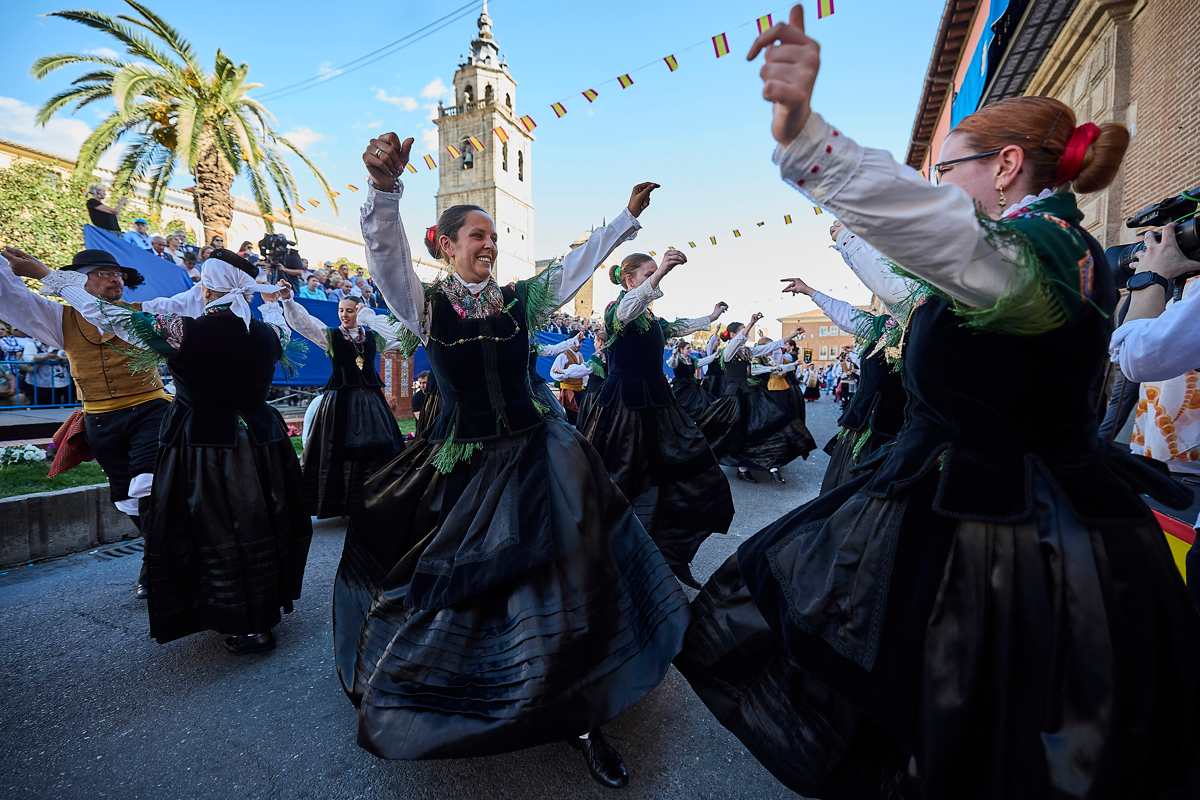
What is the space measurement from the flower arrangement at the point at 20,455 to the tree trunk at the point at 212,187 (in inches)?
334

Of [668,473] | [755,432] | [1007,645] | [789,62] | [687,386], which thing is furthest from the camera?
[687,386]

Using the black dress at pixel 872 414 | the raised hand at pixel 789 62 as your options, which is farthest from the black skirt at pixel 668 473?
the raised hand at pixel 789 62

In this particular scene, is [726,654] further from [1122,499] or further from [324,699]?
[324,699]

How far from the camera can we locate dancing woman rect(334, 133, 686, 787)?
1860 millimetres

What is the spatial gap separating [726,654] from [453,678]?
860 millimetres

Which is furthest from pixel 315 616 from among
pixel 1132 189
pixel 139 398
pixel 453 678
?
pixel 1132 189

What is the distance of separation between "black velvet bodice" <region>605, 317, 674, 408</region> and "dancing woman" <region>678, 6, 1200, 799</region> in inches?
120

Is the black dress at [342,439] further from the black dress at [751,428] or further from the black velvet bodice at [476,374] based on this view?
the black dress at [751,428]

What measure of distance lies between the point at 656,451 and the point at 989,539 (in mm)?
3151

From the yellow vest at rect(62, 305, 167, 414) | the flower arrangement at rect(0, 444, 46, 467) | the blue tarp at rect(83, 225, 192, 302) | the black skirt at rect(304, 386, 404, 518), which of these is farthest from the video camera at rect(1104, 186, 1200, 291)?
the blue tarp at rect(83, 225, 192, 302)

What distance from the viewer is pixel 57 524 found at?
444cm

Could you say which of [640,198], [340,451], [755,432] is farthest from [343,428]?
[755,432]

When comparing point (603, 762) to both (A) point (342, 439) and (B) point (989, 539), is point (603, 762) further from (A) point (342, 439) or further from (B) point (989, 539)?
(A) point (342, 439)

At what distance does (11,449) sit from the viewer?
557 centimetres
